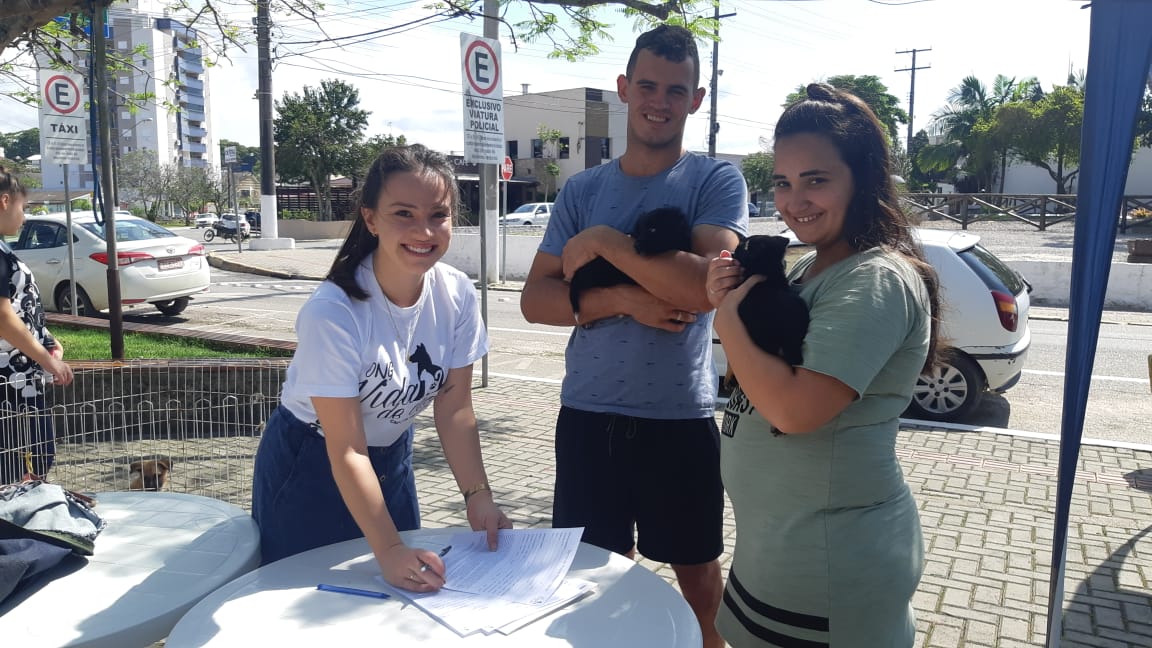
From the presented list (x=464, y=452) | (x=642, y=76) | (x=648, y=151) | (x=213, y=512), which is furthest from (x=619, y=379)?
(x=213, y=512)

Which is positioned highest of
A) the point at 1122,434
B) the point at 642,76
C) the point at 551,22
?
the point at 551,22

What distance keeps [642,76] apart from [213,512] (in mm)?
1797

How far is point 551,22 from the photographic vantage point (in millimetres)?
7160

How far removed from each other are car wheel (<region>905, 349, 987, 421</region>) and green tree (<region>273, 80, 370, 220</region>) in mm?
33485

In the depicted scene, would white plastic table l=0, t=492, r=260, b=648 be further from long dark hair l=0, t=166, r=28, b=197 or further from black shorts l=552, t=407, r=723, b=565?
long dark hair l=0, t=166, r=28, b=197

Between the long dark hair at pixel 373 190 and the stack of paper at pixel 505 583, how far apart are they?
0.69 m

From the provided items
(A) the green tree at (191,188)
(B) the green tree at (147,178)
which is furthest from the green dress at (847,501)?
(A) the green tree at (191,188)

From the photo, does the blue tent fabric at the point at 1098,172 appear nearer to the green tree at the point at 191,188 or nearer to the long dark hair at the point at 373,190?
the long dark hair at the point at 373,190

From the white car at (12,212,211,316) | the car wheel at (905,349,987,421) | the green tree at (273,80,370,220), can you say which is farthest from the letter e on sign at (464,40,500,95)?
the green tree at (273,80,370,220)

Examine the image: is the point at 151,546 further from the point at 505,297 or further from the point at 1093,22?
the point at 505,297

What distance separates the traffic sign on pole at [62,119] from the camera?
28.1ft

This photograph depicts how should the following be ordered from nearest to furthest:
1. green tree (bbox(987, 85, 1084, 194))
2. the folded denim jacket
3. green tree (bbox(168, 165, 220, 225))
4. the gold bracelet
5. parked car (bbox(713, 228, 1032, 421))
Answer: the folded denim jacket
the gold bracelet
parked car (bbox(713, 228, 1032, 421))
green tree (bbox(987, 85, 1084, 194))
green tree (bbox(168, 165, 220, 225))

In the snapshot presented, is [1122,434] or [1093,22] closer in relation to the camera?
[1093,22]

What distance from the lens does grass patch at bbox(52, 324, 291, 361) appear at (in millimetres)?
7516
